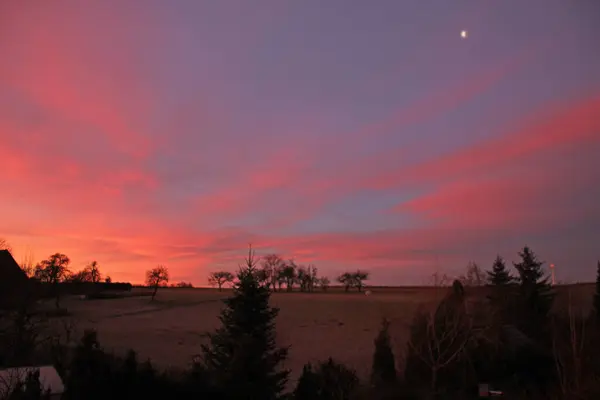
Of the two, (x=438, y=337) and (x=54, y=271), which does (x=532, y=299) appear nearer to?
(x=438, y=337)

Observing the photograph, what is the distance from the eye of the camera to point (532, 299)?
3781 centimetres

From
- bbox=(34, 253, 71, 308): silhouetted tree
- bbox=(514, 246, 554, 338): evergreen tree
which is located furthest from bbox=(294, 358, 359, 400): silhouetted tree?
bbox=(34, 253, 71, 308): silhouetted tree

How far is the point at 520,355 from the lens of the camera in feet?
88.8

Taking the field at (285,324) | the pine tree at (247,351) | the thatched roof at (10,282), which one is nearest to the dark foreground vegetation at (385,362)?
the pine tree at (247,351)

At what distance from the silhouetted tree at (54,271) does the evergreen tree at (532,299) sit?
53922mm

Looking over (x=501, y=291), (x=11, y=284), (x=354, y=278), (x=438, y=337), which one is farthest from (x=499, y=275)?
(x=354, y=278)

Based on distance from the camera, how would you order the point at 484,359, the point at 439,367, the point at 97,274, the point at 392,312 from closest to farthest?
the point at 439,367, the point at 484,359, the point at 392,312, the point at 97,274

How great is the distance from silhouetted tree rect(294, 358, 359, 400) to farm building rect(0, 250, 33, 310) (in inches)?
946

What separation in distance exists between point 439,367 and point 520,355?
7.53m

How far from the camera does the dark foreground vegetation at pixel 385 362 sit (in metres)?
16.2

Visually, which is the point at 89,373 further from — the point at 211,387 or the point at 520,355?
the point at 520,355

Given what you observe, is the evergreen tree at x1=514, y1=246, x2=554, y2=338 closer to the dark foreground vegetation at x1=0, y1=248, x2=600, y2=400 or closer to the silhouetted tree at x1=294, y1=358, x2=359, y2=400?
the dark foreground vegetation at x1=0, y1=248, x2=600, y2=400

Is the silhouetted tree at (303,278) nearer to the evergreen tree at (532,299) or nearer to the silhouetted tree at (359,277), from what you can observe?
the silhouetted tree at (359,277)

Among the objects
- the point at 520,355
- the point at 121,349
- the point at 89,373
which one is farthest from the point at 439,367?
the point at 121,349
